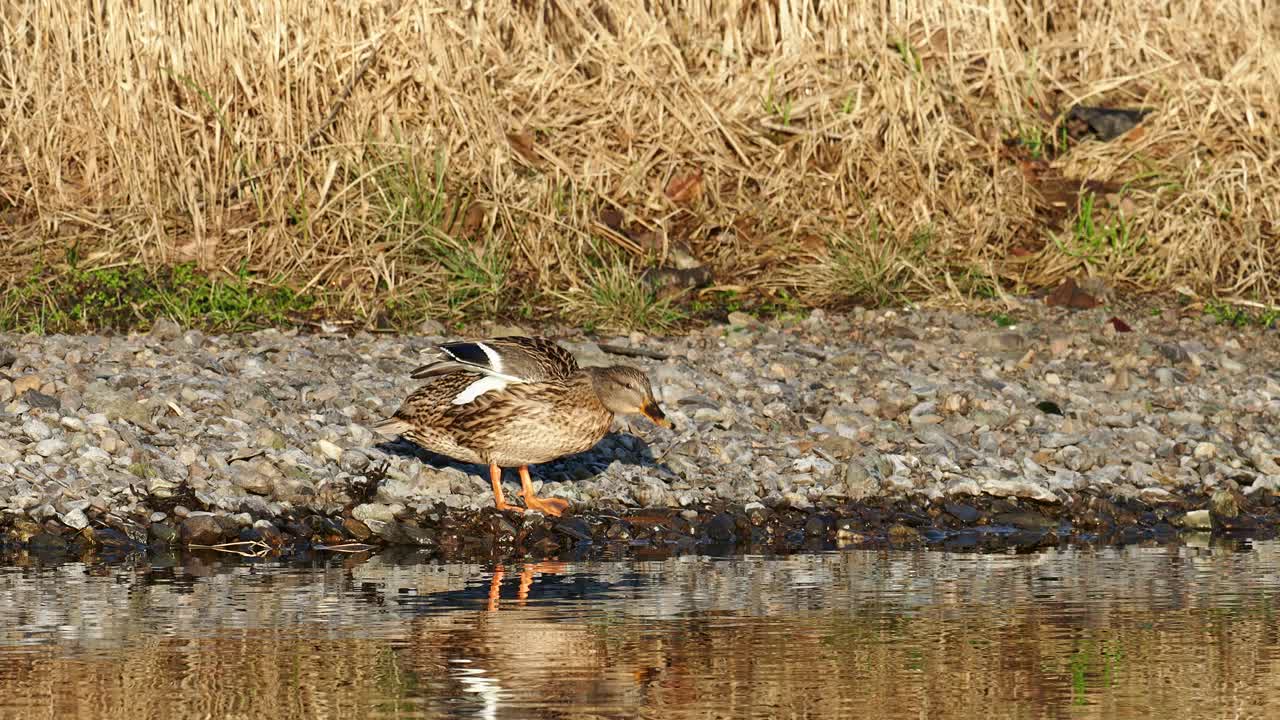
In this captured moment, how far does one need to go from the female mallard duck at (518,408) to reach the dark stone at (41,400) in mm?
2211

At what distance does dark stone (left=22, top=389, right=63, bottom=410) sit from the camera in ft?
37.1

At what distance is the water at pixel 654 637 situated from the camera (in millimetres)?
6258

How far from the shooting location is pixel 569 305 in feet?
48.7

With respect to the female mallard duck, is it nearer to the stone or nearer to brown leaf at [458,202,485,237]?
the stone

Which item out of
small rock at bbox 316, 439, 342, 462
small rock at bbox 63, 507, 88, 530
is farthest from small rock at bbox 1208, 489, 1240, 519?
small rock at bbox 63, 507, 88, 530

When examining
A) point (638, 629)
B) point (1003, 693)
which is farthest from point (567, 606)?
point (1003, 693)

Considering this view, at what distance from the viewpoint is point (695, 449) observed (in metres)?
11.4

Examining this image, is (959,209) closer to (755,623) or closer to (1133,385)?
(1133,385)

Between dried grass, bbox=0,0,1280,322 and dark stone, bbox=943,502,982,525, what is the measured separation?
15.4 ft

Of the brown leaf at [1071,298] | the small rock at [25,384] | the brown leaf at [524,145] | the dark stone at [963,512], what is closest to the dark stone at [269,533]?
the small rock at [25,384]

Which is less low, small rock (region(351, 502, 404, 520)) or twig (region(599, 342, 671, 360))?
twig (region(599, 342, 671, 360))

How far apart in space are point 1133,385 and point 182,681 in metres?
8.29

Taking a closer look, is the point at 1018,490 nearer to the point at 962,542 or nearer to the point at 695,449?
the point at 962,542

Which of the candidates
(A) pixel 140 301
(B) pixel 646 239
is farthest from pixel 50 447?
(B) pixel 646 239
